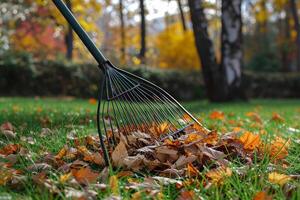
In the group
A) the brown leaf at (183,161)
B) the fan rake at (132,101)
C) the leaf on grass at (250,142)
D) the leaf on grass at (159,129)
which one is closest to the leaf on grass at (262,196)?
the brown leaf at (183,161)

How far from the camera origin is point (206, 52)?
392 inches

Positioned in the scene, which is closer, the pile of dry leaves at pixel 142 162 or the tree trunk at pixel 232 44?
the pile of dry leaves at pixel 142 162

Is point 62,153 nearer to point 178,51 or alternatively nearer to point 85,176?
point 85,176

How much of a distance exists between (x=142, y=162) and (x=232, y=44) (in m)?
7.87

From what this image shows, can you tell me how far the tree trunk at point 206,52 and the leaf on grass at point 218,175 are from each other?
7.89 meters

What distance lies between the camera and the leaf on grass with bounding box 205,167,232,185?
1977 millimetres

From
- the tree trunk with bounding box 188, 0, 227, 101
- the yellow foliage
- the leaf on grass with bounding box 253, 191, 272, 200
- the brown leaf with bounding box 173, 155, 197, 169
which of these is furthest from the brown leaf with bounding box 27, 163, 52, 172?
the yellow foliage

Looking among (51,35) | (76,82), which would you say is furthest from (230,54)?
(51,35)

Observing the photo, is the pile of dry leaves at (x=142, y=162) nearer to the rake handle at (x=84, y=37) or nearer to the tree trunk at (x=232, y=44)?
the rake handle at (x=84, y=37)

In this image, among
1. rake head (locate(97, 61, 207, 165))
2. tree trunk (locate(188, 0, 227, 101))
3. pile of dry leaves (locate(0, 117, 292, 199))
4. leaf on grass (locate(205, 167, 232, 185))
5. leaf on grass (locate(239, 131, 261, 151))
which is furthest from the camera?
tree trunk (locate(188, 0, 227, 101))

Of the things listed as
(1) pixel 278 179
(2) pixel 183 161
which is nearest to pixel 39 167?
(2) pixel 183 161

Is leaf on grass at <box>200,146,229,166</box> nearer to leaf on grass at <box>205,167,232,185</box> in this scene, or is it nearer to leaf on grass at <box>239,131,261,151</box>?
leaf on grass at <box>205,167,232,185</box>

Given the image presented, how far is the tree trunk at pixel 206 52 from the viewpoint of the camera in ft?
32.2

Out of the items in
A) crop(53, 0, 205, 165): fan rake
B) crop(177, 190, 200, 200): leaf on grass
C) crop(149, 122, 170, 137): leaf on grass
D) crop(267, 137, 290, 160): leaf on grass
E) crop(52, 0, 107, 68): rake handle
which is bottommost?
crop(177, 190, 200, 200): leaf on grass
